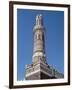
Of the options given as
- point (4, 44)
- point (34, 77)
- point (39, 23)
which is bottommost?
point (34, 77)

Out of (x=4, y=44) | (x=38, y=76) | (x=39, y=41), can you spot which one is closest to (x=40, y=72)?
(x=38, y=76)

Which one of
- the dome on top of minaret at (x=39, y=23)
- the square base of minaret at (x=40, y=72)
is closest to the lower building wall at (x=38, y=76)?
the square base of minaret at (x=40, y=72)

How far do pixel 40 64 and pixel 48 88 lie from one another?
8.3 inches

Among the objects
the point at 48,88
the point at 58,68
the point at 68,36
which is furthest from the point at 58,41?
the point at 48,88

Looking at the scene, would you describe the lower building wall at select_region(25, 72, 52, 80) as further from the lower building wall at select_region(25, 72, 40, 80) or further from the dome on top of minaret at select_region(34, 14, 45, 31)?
the dome on top of minaret at select_region(34, 14, 45, 31)

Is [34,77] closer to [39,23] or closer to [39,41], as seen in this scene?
[39,41]

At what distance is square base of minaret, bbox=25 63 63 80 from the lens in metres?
1.89

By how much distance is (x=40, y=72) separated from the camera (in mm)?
1921

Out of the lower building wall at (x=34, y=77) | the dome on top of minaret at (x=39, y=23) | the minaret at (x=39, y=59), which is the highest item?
the dome on top of minaret at (x=39, y=23)

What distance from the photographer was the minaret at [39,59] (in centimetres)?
191

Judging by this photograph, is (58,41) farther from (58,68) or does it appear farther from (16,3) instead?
(16,3)

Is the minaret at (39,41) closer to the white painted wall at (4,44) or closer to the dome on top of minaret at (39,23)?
the dome on top of minaret at (39,23)

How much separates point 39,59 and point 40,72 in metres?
0.10

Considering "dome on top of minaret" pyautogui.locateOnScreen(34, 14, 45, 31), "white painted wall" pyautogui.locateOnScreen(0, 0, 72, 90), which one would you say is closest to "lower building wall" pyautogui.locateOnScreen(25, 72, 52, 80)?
"white painted wall" pyautogui.locateOnScreen(0, 0, 72, 90)
